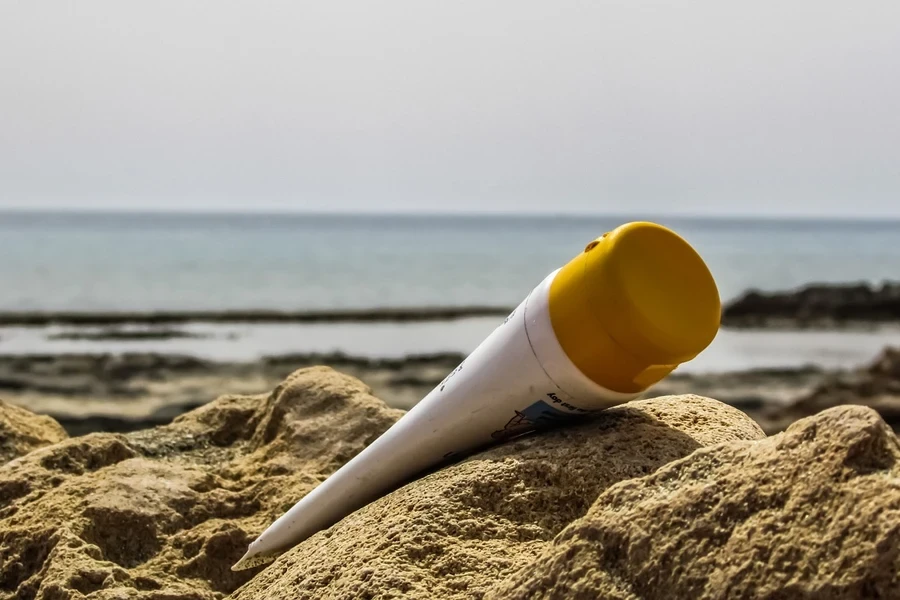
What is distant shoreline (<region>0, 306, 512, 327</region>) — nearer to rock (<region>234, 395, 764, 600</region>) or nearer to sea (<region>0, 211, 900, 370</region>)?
sea (<region>0, 211, 900, 370</region>)

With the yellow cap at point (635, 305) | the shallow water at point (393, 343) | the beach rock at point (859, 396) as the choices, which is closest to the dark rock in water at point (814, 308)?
the shallow water at point (393, 343)

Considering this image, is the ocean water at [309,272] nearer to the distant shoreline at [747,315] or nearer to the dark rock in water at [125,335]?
the distant shoreline at [747,315]

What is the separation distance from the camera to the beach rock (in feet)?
30.6

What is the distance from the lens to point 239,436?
299 cm

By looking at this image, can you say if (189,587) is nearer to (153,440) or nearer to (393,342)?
(153,440)

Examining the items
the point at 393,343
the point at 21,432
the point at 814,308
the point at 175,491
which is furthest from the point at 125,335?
the point at 175,491

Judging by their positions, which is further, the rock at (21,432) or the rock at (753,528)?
the rock at (21,432)

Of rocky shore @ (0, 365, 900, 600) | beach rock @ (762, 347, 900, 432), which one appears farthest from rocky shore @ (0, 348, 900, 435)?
rocky shore @ (0, 365, 900, 600)

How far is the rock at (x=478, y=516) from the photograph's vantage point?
1.61m

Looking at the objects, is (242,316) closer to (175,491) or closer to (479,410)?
(175,491)

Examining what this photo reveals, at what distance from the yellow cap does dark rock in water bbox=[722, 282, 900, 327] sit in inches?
608

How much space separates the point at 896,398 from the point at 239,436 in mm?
8646

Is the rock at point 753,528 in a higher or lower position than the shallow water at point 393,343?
higher

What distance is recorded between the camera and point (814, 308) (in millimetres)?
17375
